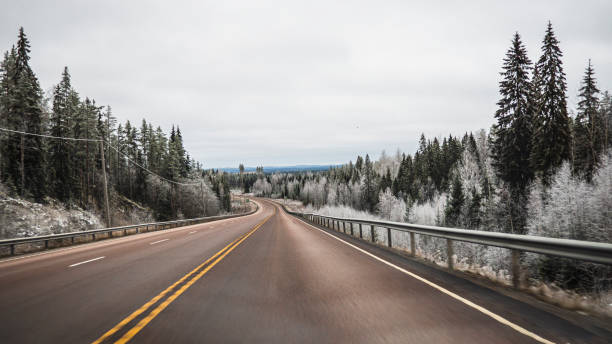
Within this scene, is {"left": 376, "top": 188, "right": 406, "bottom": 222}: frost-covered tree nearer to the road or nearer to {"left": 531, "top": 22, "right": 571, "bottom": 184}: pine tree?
{"left": 531, "top": 22, "right": 571, "bottom": 184}: pine tree

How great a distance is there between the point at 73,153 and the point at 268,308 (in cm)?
5182

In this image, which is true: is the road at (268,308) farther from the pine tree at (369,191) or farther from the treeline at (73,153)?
the pine tree at (369,191)

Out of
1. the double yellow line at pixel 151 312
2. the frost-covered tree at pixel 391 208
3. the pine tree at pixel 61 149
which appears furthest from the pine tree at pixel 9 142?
the frost-covered tree at pixel 391 208

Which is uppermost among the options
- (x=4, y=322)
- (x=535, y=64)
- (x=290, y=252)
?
(x=535, y=64)

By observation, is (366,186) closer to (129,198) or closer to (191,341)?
(129,198)

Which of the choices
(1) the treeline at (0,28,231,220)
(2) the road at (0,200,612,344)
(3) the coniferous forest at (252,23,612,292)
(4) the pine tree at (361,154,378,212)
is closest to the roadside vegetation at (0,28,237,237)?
(1) the treeline at (0,28,231,220)

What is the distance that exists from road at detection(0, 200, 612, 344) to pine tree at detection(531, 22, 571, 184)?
2698 cm

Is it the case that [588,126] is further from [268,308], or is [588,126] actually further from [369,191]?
[369,191]

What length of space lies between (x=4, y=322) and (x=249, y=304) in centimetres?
326

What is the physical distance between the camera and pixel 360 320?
14.0 feet

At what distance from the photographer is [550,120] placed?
2827cm

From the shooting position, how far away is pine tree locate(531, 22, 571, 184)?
27.8m

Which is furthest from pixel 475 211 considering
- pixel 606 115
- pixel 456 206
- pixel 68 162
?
pixel 68 162

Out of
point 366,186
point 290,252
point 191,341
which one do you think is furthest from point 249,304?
point 366,186
